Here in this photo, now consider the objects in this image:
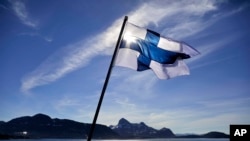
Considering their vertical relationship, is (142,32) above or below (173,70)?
above

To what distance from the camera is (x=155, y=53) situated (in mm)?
14805

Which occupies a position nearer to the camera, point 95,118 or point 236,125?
point 95,118

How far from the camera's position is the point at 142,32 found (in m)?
14.2

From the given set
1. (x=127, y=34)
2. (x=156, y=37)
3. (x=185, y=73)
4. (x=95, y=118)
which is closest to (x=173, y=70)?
(x=185, y=73)

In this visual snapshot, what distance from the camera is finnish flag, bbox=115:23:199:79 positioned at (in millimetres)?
14133

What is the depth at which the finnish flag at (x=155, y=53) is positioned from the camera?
→ 1413 centimetres

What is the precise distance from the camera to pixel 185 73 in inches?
556

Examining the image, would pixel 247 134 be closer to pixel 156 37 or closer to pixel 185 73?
pixel 185 73

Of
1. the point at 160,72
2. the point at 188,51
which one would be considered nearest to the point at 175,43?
the point at 188,51

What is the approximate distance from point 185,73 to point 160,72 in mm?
1252

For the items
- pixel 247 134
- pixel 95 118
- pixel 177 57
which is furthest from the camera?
pixel 177 57

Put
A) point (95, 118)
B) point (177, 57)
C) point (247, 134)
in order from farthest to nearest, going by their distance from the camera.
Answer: point (177, 57) → point (247, 134) → point (95, 118)

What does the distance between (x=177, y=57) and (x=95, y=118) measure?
5771mm

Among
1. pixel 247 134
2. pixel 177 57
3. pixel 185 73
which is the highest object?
pixel 177 57
